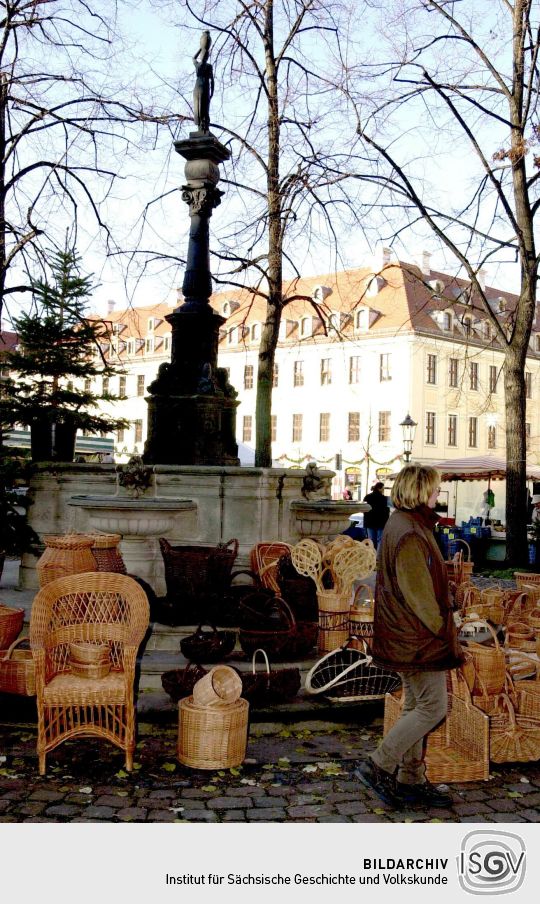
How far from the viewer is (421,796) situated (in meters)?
4.37

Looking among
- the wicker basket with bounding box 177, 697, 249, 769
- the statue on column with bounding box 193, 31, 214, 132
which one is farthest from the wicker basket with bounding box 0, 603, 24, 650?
the statue on column with bounding box 193, 31, 214, 132

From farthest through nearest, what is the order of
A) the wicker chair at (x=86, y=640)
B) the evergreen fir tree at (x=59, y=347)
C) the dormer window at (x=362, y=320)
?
the dormer window at (x=362, y=320) < the evergreen fir tree at (x=59, y=347) < the wicker chair at (x=86, y=640)

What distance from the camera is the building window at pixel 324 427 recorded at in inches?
2202

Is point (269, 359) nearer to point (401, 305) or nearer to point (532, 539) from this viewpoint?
point (532, 539)

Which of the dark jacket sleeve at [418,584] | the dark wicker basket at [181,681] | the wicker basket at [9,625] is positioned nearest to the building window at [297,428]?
the wicker basket at [9,625]

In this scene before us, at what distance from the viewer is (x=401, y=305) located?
53438 mm

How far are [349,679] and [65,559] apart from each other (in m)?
2.49

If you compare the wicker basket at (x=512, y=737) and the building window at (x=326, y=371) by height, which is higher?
the building window at (x=326, y=371)

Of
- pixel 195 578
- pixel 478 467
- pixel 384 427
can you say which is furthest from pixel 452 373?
pixel 195 578

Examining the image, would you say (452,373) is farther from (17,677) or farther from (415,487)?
(415,487)

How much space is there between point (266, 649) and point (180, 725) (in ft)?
5.21

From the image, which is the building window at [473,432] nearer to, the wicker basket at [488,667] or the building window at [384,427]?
the building window at [384,427]

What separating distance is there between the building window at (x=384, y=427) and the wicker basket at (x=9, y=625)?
1832 inches
